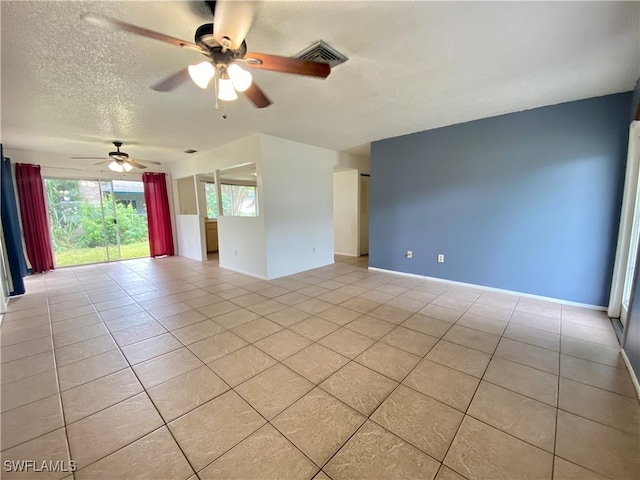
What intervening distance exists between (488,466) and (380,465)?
529 mm

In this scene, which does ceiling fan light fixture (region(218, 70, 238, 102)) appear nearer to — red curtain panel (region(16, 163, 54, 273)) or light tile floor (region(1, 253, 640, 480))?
light tile floor (region(1, 253, 640, 480))

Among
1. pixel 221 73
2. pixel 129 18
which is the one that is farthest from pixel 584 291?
pixel 129 18

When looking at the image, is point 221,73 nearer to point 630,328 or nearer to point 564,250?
point 630,328

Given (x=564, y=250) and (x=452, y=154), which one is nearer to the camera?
(x=564, y=250)

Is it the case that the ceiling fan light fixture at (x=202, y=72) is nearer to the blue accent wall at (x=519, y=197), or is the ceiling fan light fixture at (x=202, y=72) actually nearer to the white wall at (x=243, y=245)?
the white wall at (x=243, y=245)

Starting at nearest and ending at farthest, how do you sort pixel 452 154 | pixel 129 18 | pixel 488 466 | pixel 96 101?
pixel 488 466 → pixel 129 18 → pixel 96 101 → pixel 452 154

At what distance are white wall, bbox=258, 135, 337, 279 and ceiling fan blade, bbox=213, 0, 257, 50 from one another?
2793 mm

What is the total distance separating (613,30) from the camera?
173cm

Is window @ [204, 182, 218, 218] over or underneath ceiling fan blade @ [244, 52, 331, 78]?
underneath

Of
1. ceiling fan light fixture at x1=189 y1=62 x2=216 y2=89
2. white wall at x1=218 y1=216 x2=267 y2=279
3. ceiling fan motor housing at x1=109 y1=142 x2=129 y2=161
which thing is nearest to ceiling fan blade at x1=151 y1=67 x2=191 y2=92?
ceiling fan light fixture at x1=189 y1=62 x2=216 y2=89

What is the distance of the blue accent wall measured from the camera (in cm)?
288

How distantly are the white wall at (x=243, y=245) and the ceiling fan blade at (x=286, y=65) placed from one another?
2803 millimetres

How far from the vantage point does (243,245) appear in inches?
189

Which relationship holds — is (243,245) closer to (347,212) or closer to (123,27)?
(347,212)
